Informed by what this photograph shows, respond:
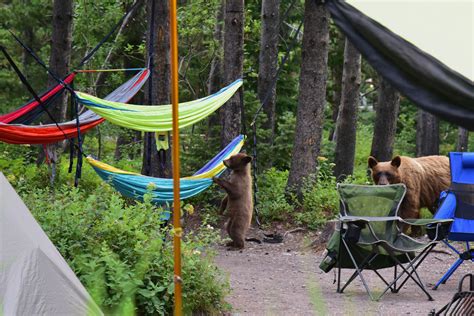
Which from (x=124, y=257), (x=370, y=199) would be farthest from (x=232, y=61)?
(x=124, y=257)

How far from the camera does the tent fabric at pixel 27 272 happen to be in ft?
14.4

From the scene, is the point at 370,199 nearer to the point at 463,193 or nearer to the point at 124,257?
the point at 463,193

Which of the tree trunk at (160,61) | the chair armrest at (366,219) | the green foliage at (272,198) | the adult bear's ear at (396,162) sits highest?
the tree trunk at (160,61)

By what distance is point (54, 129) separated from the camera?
8.69m

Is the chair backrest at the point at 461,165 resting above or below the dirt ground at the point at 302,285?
above

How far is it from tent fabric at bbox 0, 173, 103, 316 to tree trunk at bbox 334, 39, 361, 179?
920cm

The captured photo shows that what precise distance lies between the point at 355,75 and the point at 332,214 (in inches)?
140

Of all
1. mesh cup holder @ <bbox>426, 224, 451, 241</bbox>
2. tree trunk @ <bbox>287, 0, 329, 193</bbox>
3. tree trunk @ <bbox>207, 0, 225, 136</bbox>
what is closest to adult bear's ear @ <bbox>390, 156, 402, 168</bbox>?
tree trunk @ <bbox>287, 0, 329, 193</bbox>

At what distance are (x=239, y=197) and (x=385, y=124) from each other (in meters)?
5.14

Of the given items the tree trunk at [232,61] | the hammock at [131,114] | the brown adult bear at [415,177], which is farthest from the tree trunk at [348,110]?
the hammock at [131,114]

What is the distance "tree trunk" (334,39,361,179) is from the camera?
44.8ft

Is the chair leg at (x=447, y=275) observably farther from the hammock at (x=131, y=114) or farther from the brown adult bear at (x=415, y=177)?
the hammock at (x=131, y=114)

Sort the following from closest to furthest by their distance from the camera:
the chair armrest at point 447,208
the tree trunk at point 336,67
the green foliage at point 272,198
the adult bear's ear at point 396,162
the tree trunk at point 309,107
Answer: the chair armrest at point 447,208 → the adult bear's ear at point 396,162 → the green foliage at point 272,198 → the tree trunk at point 309,107 → the tree trunk at point 336,67

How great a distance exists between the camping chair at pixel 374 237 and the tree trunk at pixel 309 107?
4025mm
